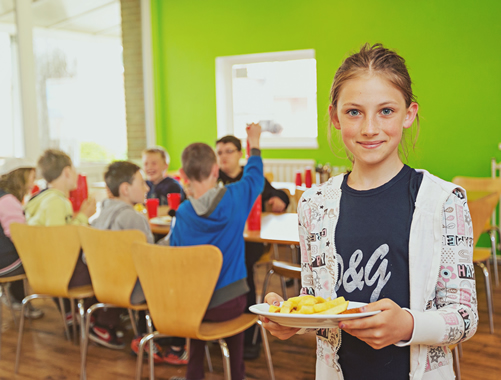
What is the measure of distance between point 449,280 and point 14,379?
104 inches

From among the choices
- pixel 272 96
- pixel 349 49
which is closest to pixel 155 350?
pixel 349 49

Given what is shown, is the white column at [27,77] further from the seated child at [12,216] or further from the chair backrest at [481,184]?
the chair backrest at [481,184]

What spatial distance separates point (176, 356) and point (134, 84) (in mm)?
4680

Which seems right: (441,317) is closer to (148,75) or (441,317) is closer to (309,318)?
(309,318)

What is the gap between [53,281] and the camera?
2824 mm

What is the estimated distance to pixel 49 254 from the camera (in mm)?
2797

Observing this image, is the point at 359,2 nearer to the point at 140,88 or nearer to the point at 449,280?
the point at 140,88

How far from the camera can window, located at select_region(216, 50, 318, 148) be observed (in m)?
6.04

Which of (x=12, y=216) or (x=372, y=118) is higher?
(x=372, y=118)

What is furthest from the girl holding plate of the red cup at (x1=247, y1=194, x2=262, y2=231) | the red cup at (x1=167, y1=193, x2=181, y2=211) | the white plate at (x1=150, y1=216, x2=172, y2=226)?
the red cup at (x1=167, y1=193, x2=181, y2=211)

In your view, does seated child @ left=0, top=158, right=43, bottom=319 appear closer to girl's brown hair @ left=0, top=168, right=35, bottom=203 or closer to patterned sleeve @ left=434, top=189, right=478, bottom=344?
girl's brown hair @ left=0, top=168, right=35, bottom=203

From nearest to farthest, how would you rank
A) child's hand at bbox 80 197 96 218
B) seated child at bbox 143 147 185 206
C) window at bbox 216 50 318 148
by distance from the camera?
child's hand at bbox 80 197 96 218
seated child at bbox 143 147 185 206
window at bbox 216 50 318 148

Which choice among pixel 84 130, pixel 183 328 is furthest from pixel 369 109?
pixel 84 130

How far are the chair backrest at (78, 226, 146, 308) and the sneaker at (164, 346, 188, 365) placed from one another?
20.8 inches
